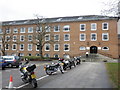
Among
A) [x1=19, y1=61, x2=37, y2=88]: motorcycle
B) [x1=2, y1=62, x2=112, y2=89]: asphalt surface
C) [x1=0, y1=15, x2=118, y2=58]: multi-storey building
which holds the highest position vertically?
[x1=0, y1=15, x2=118, y2=58]: multi-storey building

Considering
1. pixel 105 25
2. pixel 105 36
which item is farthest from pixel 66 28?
pixel 105 36

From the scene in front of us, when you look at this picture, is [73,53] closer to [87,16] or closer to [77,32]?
[77,32]

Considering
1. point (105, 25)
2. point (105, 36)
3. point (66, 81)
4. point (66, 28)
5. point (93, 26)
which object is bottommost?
point (66, 81)

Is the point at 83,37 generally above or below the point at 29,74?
above

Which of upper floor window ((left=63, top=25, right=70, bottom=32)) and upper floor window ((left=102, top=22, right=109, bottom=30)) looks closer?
upper floor window ((left=102, top=22, right=109, bottom=30))

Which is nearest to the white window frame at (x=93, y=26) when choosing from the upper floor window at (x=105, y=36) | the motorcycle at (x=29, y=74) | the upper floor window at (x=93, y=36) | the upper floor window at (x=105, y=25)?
the upper floor window at (x=93, y=36)

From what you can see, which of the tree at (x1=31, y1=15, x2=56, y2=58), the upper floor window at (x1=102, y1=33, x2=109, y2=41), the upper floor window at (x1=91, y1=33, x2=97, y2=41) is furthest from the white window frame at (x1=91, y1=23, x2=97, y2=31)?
the tree at (x1=31, y1=15, x2=56, y2=58)

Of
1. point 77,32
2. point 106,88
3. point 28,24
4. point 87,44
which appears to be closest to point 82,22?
point 77,32

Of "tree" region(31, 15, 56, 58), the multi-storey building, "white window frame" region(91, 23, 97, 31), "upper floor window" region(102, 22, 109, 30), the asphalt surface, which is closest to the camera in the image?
the asphalt surface

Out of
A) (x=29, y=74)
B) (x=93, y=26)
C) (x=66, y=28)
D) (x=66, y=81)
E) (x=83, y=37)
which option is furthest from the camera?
(x=66, y=28)

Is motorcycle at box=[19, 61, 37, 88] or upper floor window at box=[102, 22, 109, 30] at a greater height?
upper floor window at box=[102, 22, 109, 30]

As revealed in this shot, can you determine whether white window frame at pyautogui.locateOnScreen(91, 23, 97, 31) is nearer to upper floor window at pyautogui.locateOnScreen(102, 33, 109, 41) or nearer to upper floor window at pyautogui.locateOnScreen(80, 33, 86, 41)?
upper floor window at pyautogui.locateOnScreen(80, 33, 86, 41)

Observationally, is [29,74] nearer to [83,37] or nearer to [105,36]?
[105,36]

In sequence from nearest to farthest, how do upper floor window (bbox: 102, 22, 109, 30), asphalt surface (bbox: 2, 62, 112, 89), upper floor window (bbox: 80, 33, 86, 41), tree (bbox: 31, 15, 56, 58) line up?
1. asphalt surface (bbox: 2, 62, 112, 89)
2. tree (bbox: 31, 15, 56, 58)
3. upper floor window (bbox: 102, 22, 109, 30)
4. upper floor window (bbox: 80, 33, 86, 41)
